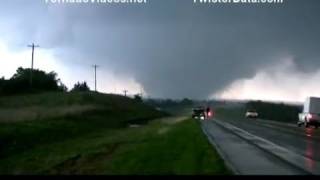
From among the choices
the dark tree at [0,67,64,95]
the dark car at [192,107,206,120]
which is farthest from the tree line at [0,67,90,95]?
the dark car at [192,107,206,120]

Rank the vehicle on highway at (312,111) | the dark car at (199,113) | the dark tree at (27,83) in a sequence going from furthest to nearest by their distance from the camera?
the dark tree at (27,83) → the dark car at (199,113) → the vehicle on highway at (312,111)

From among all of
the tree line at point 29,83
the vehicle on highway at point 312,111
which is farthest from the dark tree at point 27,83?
the vehicle on highway at point 312,111

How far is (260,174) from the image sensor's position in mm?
19750

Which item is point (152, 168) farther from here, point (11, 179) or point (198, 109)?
point (198, 109)

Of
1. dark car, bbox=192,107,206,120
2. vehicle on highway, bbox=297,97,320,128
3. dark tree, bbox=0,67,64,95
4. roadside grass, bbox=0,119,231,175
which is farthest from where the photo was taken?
dark tree, bbox=0,67,64,95

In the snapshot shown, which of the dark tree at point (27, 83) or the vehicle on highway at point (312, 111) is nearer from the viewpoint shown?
the vehicle on highway at point (312, 111)

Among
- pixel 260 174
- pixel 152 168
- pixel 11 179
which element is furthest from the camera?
pixel 152 168

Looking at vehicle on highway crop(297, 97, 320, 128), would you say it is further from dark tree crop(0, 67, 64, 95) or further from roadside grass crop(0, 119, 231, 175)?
dark tree crop(0, 67, 64, 95)

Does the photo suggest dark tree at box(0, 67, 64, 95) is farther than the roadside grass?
Yes

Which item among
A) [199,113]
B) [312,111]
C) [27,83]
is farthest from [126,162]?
[27,83]

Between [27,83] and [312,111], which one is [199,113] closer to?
[27,83]

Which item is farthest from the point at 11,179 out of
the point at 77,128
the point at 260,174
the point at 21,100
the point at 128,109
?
the point at 128,109

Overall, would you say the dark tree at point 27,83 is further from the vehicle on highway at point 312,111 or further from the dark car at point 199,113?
the vehicle on highway at point 312,111

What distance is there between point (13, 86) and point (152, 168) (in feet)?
310
